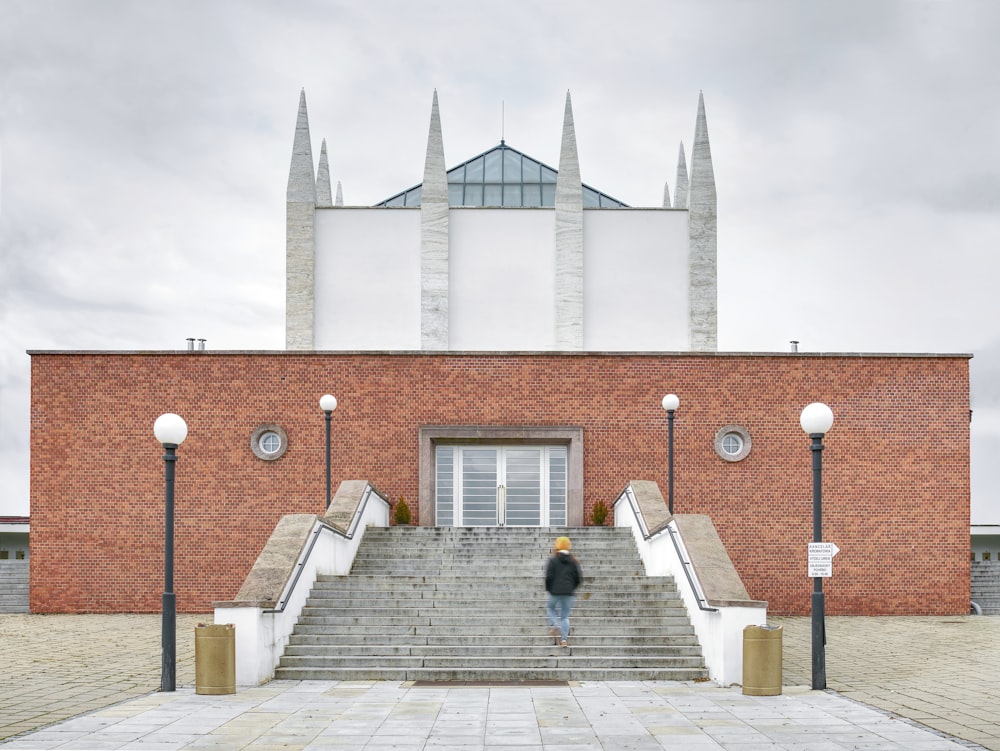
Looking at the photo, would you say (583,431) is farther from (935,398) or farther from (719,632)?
(719,632)

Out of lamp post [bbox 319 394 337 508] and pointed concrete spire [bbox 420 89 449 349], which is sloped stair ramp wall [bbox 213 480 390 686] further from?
pointed concrete spire [bbox 420 89 449 349]

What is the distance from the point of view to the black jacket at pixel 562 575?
1227 cm

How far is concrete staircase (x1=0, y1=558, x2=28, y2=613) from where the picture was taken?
68.7ft

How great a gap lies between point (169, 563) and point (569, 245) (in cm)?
2778

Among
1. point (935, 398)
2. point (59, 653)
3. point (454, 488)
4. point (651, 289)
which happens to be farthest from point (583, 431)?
point (651, 289)

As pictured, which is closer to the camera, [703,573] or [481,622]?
[703,573]

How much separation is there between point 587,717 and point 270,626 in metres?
4.39

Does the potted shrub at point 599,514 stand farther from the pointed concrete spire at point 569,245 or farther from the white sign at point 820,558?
the pointed concrete spire at point 569,245

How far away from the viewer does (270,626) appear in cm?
1193

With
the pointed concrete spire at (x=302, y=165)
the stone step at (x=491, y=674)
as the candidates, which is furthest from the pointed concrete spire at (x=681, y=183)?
the stone step at (x=491, y=674)

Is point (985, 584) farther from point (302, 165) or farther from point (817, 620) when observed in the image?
point (302, 165)

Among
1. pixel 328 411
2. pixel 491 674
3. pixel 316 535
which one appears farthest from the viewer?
pixel 328 411

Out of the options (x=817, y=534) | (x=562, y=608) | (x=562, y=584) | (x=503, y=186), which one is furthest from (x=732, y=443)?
(x=503, y=186)

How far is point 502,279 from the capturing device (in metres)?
38.1
